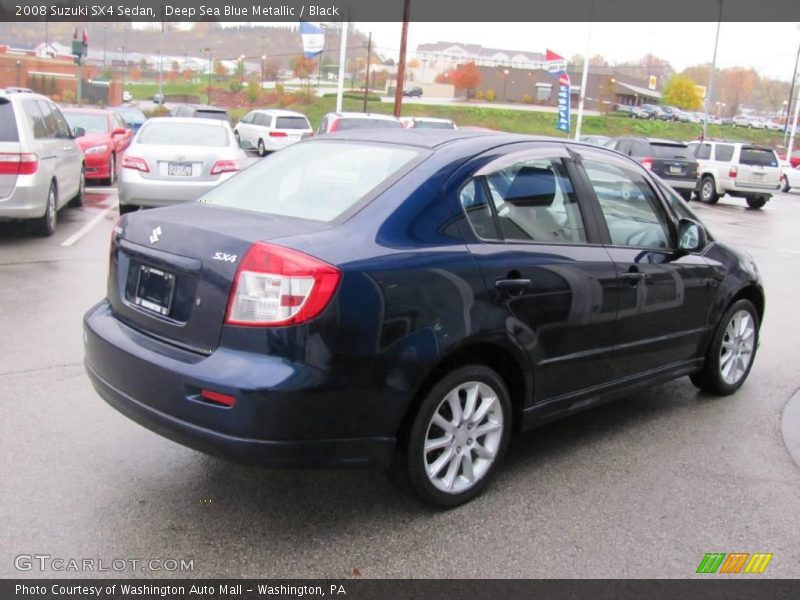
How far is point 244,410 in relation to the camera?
302 centimetres

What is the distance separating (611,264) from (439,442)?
145 centimetres

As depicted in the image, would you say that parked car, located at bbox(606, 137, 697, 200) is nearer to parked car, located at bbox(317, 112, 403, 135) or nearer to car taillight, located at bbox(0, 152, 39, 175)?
parked car, located at bbox(317, 112, 403, 135)

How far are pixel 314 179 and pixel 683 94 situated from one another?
4796 inches

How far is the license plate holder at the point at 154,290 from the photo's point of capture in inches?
133

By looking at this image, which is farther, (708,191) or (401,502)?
(708,191)

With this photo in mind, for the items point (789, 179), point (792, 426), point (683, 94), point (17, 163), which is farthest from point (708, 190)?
point (683, 94)

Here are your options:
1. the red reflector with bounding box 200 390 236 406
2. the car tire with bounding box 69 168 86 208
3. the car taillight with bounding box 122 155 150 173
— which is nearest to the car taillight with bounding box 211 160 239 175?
the car taillight with bounding box 122 155 150 173

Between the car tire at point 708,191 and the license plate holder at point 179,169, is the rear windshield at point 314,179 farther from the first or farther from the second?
the car tire at point 708,191

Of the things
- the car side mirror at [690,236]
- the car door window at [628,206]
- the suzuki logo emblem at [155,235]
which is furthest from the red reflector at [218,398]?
the car side mirror at [690,236]

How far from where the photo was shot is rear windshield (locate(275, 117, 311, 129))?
96.2 feet

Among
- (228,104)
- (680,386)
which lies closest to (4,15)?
(228,104)

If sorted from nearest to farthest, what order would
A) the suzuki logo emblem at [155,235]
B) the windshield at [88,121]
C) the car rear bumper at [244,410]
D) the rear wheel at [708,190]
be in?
the car rear bumper at [244,410] < the suzuki logo emblem at [155,235] < the windshield at [88,121] < the rear wheel at [708,190]

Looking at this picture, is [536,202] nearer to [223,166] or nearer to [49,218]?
[223,166]

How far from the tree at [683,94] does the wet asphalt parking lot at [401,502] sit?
120m
